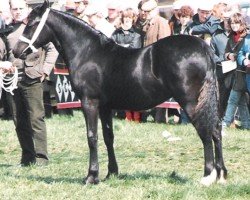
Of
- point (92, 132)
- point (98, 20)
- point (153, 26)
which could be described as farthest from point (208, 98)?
point (98, 20)

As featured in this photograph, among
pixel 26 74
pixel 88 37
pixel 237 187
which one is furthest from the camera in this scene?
pixel 26 74

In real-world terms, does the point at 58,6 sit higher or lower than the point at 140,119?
higher

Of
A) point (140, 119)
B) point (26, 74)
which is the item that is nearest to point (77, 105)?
point (140, 119)

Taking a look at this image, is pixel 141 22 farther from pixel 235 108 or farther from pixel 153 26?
pixel 235 108

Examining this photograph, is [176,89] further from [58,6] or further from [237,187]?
[58,6]

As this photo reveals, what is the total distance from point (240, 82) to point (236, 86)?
0.12m

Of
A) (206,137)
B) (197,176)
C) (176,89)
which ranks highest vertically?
(176,89)

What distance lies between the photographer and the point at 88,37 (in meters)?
9.67

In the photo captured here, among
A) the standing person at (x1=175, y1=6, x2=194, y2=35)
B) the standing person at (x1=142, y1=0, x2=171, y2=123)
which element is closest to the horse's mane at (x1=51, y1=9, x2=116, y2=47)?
the standing person at (x1=175, y1=6, x2=194, y2=35)

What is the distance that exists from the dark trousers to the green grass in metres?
0.34

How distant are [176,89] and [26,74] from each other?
110 inches

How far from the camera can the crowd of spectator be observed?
13953mm

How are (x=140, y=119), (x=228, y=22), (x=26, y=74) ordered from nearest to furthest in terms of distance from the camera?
1. (x=26, y=74)
2. (x=228, y=22)
3. (x=140, y=119)

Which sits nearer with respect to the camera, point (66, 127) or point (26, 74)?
point (26, 74)
